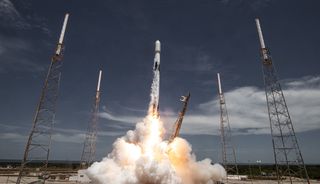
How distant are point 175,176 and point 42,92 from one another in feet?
55.4

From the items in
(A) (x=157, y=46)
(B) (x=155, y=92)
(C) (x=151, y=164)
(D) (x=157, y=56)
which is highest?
(A) (x=157, y=46)

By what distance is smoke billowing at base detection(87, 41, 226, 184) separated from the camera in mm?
28078

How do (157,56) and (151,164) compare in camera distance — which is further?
(157,56)

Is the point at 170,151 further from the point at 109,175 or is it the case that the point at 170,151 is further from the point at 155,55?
the point at 155,55

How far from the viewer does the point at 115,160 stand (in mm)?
32281

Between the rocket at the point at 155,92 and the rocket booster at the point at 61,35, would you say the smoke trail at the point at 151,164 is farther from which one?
the rocket booster at the point at 61,35

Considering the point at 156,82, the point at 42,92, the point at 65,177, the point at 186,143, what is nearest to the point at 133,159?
the point at 186,143

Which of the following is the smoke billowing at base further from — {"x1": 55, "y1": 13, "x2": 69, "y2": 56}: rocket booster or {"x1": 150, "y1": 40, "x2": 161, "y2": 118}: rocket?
{"x1": 55, "y1": 13, "x2": 69, "y2": 56}: rocket booster

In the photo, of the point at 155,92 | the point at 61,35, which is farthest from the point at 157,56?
the point at 61,35

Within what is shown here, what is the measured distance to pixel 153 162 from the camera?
91.1ft

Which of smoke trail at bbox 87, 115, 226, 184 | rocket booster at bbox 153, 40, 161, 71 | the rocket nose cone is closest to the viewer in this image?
smoke trail at bbox 87, 115, 226, 184

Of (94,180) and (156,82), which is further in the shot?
(156,82)

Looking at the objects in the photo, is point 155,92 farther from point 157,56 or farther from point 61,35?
point 61,35

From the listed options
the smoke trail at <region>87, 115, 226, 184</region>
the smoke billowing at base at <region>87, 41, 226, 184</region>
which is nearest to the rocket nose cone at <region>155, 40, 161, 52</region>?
the smoke billowing at base at <region>87, 41, 226, 184</region>
